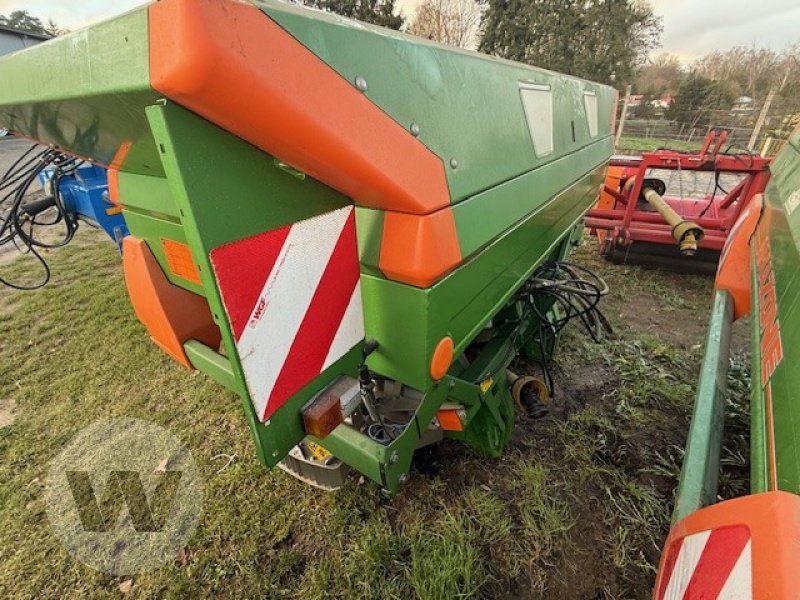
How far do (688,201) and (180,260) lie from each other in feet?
17.8

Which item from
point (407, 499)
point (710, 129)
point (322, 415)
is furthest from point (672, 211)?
point (710, 129)

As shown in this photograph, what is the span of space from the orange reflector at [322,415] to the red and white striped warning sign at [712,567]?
83 cm

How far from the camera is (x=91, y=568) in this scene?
5.42ft

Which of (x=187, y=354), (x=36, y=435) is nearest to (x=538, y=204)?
(x=187, y=354)

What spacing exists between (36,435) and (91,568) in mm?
1088

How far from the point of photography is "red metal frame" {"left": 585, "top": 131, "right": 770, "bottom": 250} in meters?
3.74

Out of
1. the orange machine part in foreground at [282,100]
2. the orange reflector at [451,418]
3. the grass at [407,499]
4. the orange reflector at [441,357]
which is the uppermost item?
the orange machine part in foreground at [282,100]

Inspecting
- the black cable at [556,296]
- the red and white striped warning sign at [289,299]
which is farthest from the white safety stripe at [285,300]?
the black cable at [556,296]

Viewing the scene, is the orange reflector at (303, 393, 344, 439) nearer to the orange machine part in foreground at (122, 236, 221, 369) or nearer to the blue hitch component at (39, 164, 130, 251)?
the orange machine part in foreground at (122, 236, 221, 369)

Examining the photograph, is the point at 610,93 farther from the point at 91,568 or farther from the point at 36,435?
the point at 36,435

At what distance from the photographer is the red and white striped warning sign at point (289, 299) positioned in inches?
32.8

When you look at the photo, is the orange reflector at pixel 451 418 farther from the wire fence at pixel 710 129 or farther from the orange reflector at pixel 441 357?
the wire fence at pixel 710 129

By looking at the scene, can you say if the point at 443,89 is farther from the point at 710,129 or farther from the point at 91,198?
the point at 710,129

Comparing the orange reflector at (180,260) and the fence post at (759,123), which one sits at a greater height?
the fence post at (759,123)
